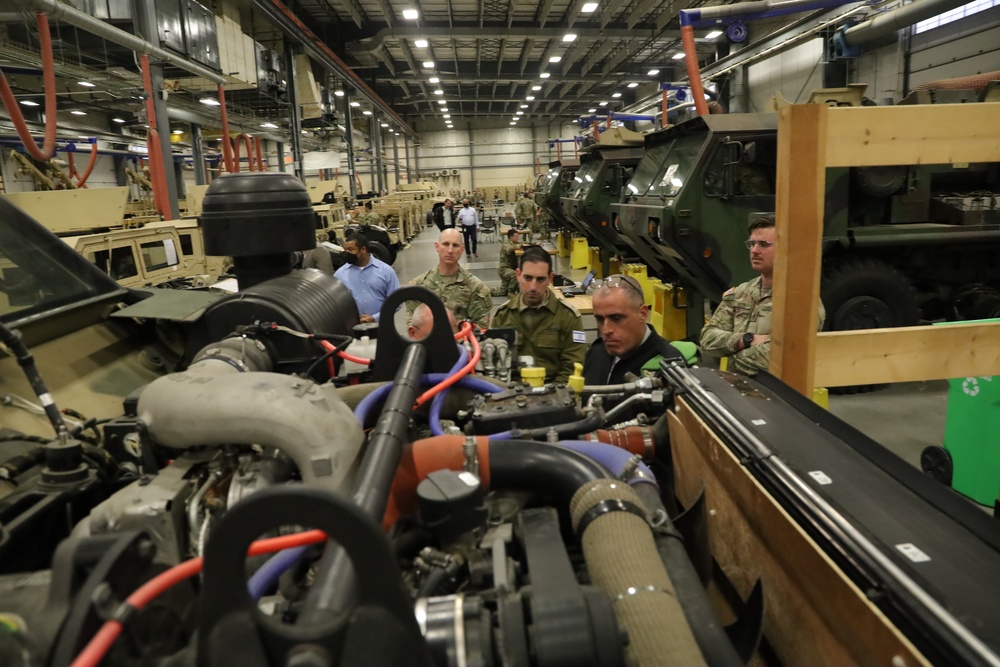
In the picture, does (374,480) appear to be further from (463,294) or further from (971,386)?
(463,294)

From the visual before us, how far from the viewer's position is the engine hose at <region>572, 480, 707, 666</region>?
0.96 metres

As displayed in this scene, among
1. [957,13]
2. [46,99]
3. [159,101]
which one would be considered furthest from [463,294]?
[957,13]

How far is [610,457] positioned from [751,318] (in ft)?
10.6

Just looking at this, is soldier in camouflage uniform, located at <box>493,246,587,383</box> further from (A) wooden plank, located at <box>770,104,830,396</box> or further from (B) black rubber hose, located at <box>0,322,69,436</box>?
(B) black rubber hose, located at <box>0,322,69,436</box>

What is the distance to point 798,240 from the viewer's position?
185 cm

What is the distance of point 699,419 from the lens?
1670 millimetres

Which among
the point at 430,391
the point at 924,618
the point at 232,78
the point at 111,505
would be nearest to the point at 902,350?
the point at 924,618

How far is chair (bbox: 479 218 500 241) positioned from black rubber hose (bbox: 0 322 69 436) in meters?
20.7

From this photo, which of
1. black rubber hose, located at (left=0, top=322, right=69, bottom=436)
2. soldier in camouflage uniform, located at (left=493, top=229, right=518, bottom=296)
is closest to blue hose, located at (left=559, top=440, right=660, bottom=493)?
black rubber hose, located at (left=0, top=322, right=69, bottom=436)

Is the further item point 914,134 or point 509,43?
point 509,43

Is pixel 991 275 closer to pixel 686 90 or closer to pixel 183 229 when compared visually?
pixel 183 229

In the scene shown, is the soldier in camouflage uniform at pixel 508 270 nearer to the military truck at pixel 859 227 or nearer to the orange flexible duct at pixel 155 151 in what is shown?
the military truck at pixel 859 227

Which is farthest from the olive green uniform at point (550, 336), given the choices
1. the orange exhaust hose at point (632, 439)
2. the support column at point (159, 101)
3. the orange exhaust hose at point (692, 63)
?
the support column at point (159, 101)

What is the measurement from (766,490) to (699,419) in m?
0.36
